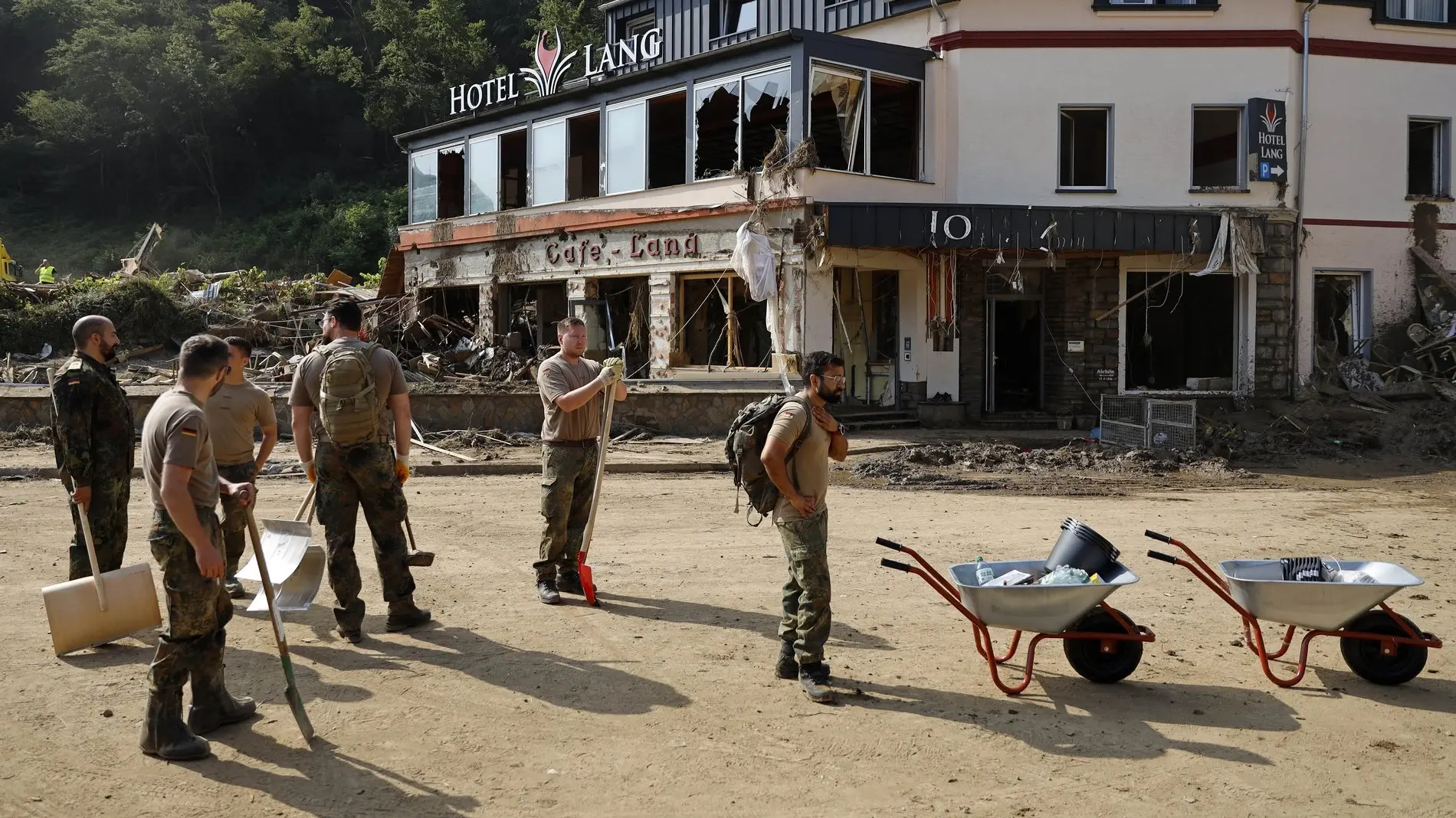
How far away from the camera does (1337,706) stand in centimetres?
548

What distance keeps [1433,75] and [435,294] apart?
2160 cm

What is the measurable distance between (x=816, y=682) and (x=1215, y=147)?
18.2m

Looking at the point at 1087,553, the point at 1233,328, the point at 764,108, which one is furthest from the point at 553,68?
the point at 1087,553

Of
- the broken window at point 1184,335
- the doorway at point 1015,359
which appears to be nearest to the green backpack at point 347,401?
the doorway at point 1015,359

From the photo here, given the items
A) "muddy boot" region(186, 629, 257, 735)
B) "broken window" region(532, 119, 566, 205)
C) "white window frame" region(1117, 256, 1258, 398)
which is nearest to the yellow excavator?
"broken window" region(532, 119, 566, 205)

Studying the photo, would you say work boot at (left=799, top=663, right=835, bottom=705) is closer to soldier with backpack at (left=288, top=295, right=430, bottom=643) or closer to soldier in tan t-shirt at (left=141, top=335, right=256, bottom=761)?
soldier with backpack at (left=288, top=295, right=430, bottom=643)

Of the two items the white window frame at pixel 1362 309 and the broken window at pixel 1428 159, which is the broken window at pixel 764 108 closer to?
the white window frame at pixel 1362 309

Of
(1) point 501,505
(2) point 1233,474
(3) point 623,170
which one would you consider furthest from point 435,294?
(2) point 1233,474

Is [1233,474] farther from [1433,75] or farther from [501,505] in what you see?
[1433,75]

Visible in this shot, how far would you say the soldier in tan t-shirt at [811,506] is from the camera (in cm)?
544

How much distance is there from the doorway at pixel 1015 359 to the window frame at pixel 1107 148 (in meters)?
2.14

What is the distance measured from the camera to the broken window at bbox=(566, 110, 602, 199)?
23094mm

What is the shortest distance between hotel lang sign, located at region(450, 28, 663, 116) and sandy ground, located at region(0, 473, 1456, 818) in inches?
610

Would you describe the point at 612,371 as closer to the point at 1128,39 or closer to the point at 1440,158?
the point at 1128,39
